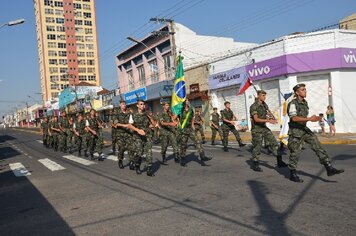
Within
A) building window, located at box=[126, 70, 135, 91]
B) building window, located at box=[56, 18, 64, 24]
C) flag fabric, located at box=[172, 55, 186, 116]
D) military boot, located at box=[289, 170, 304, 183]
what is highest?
building window, located at box=[56, 18, 64, 24]

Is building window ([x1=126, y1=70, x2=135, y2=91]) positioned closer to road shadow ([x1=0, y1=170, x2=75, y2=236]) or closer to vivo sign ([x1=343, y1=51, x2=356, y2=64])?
vivo sign ([x1=343, y1=51, x2=356, y2=64])

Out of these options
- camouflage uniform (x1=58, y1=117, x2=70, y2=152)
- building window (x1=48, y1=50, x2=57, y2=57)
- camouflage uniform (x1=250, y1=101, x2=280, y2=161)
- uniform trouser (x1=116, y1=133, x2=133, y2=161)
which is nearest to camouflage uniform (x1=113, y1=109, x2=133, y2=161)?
uniform trouser (x1=116, y1=133, x2=133, y2=161)

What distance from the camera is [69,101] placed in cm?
7438

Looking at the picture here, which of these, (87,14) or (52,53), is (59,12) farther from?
(52,53)

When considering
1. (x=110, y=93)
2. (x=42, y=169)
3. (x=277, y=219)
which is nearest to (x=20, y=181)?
(x=42, y=169)

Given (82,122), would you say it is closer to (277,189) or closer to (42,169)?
(42,169)

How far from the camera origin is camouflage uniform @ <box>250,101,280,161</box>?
8.66m

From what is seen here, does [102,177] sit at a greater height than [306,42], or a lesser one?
lesser

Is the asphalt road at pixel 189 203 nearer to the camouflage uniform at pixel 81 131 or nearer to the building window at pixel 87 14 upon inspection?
the camouflage uniform at pixel 81 131

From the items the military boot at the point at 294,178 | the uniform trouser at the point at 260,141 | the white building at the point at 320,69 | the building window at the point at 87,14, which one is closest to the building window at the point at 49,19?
the building window at the point at 87,14

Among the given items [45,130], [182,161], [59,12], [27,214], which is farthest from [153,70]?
[59,12]

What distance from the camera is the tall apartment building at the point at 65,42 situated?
113m

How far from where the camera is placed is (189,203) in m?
5.96

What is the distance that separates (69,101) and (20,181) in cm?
6701
